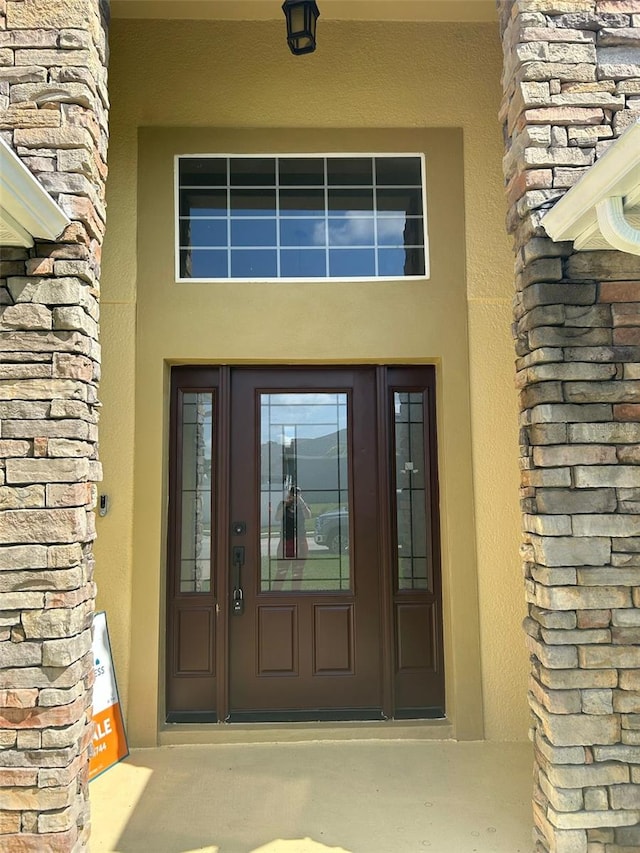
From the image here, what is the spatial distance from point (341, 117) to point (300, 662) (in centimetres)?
347

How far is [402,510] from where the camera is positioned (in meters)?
3.92

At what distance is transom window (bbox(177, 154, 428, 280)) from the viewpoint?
3.86 meters

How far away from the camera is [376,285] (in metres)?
3.82

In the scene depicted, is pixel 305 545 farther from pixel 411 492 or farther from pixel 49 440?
pixel 49 440

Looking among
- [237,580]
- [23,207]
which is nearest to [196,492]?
[237,580]

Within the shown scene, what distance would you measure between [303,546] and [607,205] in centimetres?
262

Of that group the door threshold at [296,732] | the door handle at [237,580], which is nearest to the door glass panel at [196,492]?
the door handle at [237,580]

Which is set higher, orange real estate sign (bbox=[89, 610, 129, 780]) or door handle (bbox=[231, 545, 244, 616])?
door handle (bbox=[231, 545, 244, 616])

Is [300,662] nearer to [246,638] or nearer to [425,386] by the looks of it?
[246,638]

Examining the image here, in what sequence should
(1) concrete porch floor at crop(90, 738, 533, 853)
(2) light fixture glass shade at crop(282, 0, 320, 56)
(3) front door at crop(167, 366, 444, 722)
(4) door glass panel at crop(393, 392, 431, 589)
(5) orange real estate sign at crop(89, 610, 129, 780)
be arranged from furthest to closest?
1. (4) door glass panel at crop(393, 392, 431, 589)
2. (3) front door at crop(167, 366, 444, 722)
3. (5) orange real estate sign at crop(89, 610, 129, 780)
4. (2) light fixture glass shade at crop(282, 0, 320, 56)
5. (1) concrete porch floor at crop(90, 738, 533, 853)

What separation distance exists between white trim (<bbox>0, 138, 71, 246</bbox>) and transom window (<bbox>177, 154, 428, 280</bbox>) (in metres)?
1.58

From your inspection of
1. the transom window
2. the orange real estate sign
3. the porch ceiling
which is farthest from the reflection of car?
the porch ceiling

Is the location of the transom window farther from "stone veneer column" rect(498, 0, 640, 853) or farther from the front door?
"stone veneer column" rect(498, 0, 640, 853)

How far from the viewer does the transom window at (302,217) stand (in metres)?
3.86
